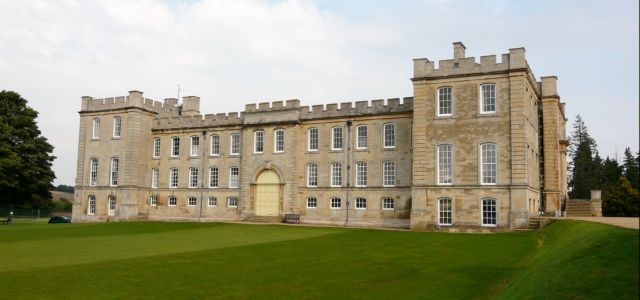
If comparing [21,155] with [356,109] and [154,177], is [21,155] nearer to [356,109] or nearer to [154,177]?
[154,177]

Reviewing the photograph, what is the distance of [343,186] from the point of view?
134 ft

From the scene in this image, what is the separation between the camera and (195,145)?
4853cm

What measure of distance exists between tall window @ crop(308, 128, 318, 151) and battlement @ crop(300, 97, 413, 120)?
106cm

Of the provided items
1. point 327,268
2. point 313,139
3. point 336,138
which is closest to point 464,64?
point 336,138

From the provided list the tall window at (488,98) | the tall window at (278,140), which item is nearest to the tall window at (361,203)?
the tall window at (278,140)

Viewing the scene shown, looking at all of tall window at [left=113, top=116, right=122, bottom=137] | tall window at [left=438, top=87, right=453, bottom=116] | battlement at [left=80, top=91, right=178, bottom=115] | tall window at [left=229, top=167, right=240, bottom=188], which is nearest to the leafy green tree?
tall window at [left=438, top=87, right=453, bottom=116]

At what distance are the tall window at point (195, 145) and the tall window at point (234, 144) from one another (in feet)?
12.2

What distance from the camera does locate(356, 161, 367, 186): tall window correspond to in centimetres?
4038

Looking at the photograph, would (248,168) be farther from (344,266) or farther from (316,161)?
(344,266)

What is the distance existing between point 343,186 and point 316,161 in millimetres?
3146

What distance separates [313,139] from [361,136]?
4.17 metres

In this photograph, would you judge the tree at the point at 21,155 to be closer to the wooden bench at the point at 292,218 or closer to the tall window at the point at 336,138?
the wooden bench at the point at 292,218

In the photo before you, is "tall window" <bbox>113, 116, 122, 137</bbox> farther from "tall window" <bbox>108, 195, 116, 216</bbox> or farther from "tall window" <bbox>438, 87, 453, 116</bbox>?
"tall window" <bbox>438, 87, 453, 116</bbox>

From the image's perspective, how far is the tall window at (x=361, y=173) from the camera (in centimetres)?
4038
